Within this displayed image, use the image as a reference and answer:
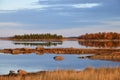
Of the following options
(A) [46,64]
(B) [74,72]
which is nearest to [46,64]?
(A) [46,64]

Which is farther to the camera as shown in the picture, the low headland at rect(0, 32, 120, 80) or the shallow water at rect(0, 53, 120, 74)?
the shallow water at rect(0, 53, 120, 74)

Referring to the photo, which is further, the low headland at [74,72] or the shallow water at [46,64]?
the shallow water at [46,64]

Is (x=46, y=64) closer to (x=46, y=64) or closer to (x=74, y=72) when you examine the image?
(x=46, y=64)

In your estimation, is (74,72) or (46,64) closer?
(74,72)

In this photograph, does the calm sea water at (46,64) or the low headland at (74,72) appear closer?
the low headland at (74,72)

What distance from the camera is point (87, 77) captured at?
15.1 metres

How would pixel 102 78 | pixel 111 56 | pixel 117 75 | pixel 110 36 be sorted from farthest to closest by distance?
pixel 110 36 → pixel 111 56 → pixel 117 75 → pixel 102 78

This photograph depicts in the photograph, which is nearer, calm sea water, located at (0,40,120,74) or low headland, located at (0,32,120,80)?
low headland, located at (0,32,120,80)

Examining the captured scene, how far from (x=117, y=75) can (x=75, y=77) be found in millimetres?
1950

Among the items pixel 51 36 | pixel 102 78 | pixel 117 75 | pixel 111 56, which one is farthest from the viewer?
pixel 51 36

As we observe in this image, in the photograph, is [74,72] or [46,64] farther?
[46,64]

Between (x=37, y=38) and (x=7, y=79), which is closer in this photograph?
(x=7, y=79)

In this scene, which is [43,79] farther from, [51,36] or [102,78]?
[51,36]

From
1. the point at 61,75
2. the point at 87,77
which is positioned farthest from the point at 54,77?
the point at 87,77
